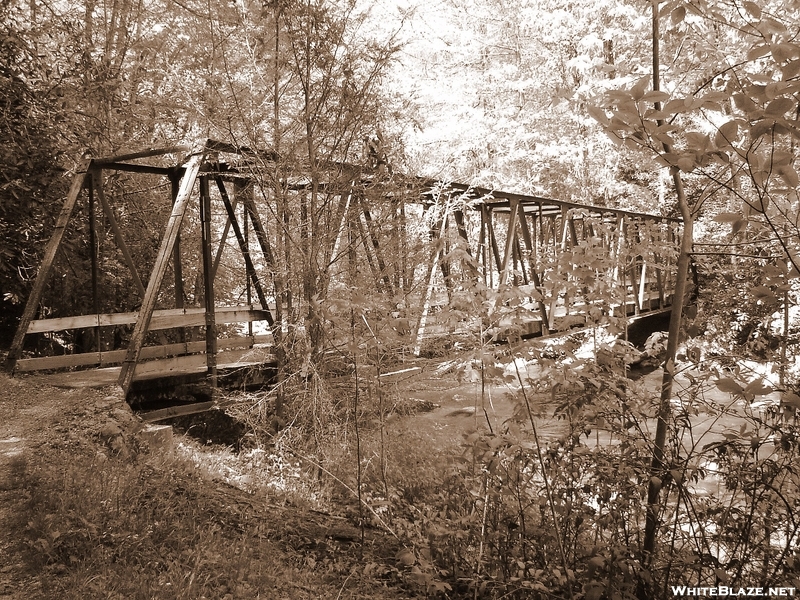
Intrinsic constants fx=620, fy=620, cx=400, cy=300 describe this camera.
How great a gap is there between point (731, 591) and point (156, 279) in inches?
222

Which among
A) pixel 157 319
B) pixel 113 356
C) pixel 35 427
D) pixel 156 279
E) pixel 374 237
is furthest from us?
pixel 113 356

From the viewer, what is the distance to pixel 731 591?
3.20 meters

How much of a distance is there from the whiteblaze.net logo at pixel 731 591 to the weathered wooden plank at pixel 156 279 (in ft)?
17.2

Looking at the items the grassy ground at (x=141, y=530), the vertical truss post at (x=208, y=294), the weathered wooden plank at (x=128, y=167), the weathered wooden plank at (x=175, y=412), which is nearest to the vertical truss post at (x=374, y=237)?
the vertical truss post at (x=208, y=294)

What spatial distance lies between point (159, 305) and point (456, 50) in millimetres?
14432

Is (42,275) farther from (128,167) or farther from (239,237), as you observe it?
(239,237)

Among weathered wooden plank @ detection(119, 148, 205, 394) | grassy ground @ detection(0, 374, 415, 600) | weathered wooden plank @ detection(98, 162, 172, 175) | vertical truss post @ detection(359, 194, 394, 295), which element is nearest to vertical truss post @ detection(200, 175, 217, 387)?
weathered wooden plank @ detection(119, 148, 205, 394)

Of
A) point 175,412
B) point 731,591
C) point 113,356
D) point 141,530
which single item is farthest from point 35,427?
point 731,591

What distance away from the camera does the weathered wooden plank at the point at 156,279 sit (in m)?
6.37

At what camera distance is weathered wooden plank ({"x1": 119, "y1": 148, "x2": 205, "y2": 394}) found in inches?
251

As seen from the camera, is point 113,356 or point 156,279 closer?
point 156,279

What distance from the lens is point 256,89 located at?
6.50 metres

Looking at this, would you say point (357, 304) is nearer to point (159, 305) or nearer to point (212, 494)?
point (212, 494)

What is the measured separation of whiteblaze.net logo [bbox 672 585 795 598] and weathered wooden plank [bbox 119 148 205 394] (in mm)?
5253
